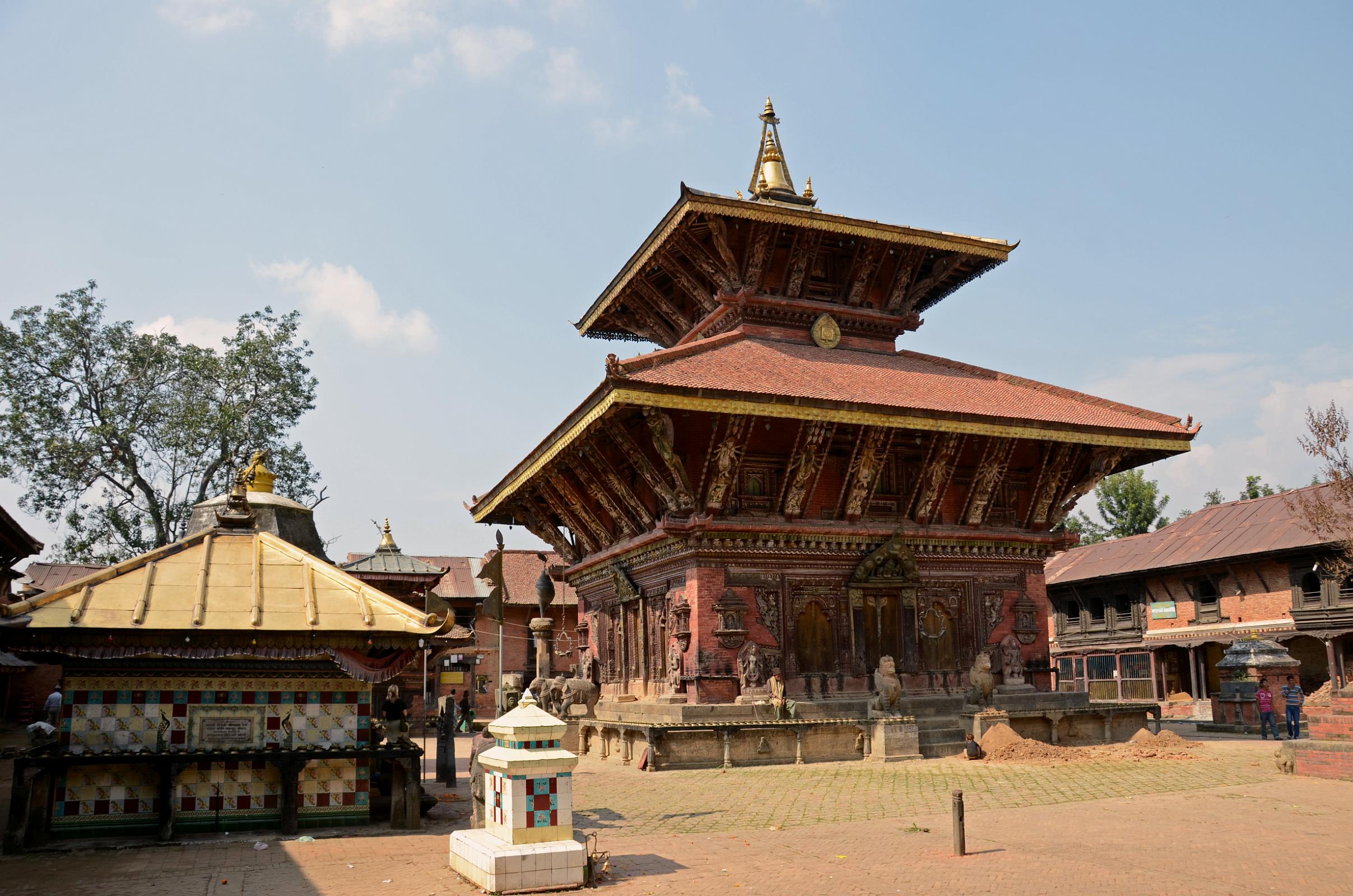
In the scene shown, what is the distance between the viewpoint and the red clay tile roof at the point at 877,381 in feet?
64.0

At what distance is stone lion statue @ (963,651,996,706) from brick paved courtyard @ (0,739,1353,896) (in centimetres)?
517

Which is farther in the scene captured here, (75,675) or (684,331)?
(684,331)

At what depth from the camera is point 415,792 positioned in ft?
39.3

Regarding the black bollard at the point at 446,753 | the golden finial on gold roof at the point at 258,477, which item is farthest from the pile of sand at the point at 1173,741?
the golden finial on gold roof at the point at 258,477

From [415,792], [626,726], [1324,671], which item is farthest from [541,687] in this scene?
[1324,671]

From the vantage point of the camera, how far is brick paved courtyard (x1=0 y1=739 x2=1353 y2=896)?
8.91 meters

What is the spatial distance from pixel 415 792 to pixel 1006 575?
15.7 meters

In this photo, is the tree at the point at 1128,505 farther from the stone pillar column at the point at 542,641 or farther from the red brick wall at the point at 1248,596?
the stone pillar column at the point at 542,641

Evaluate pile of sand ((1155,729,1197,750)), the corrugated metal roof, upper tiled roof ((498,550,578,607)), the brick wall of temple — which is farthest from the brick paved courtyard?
the corrugated metal roof

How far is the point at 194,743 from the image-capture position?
11445 millimetres

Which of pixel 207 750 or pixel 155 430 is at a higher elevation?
pixel 155 430

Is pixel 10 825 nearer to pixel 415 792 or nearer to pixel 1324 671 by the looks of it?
pixel 415 792

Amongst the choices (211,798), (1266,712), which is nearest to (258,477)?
(211,798)

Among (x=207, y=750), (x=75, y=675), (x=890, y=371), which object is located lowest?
(x=207, y=750)
